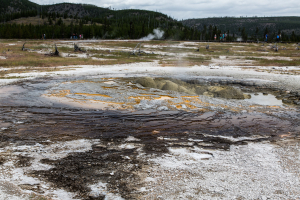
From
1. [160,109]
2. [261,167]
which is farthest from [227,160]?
[160,109]

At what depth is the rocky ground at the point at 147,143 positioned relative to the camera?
11.8 ft

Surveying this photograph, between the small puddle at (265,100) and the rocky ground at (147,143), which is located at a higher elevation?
the small puddle at (265,100)

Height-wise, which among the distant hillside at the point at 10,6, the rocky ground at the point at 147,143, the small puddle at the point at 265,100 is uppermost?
the distant hillside at the point at 10,6

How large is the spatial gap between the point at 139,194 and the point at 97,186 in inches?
25.3

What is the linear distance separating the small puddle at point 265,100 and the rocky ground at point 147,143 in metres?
0.04

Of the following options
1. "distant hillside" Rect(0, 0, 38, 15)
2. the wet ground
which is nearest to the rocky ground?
the wet ground

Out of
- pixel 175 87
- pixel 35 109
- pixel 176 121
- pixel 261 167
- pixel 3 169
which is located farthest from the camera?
pixel 175 87

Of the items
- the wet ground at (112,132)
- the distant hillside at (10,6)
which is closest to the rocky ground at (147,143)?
the wet ground at (112,132)

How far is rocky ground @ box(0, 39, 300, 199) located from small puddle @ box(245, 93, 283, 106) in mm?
40

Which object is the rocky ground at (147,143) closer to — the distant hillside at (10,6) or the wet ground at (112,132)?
the wet ground at (112,132)

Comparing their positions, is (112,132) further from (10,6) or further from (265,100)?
(10,6)

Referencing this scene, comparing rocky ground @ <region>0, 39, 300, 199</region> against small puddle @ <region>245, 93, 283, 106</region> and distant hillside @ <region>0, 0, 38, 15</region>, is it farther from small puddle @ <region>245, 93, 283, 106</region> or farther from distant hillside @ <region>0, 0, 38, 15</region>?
distant hillside @ <region>0, 0, 38, 15</region>

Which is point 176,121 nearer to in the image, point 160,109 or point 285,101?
point 160,109

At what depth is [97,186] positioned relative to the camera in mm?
3590
